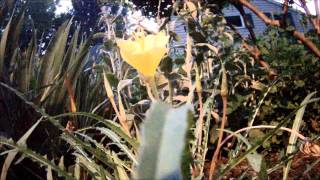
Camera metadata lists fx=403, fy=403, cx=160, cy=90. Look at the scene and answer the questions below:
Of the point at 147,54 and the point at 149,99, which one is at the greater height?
the point at 147,54

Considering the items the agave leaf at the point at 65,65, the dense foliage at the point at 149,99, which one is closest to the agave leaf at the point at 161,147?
the dense foliage at the point at 149,99

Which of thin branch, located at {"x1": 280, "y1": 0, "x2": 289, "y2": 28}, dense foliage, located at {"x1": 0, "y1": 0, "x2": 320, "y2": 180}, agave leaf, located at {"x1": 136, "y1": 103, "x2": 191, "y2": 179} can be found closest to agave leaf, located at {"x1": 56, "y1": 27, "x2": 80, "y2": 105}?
dense foliage, located at {"x1": 0, "y1": 0, "x2": 320, "y2": 180}

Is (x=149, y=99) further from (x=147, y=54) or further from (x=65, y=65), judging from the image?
(x=147, y=54)

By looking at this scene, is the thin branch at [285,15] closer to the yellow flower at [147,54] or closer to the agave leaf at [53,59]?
the agave leaf at [53,59]

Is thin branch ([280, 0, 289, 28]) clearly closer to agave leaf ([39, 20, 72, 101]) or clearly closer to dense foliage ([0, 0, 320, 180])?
dense foliage ([0, 0, 320, 180])

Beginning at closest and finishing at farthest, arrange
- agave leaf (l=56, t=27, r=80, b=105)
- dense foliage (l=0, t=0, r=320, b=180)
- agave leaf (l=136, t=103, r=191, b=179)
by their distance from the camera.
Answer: agave leaf (l=136, t=103, r=191, b=179), dense foliage (l=0, t=0, r=320, b=180), agave leaf (l=56, t=27, r=80, b=105)

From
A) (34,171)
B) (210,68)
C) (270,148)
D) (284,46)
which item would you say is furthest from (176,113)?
(284,46)

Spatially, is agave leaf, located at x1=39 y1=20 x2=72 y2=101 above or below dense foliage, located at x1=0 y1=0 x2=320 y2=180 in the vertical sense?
above

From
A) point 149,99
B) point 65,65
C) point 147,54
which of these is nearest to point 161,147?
point 147,54

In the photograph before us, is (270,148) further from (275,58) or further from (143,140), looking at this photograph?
(143,140)
